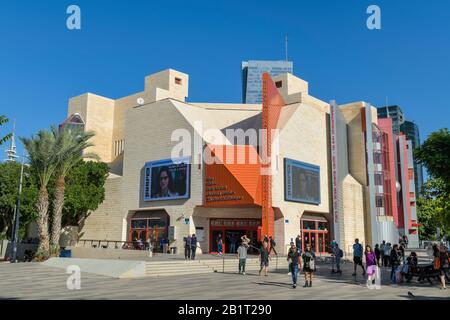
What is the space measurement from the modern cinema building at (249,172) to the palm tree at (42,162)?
9.45 metres

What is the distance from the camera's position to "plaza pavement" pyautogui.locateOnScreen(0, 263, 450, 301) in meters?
12.8

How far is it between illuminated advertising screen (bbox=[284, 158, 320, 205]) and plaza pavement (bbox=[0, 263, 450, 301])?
17.1 meters

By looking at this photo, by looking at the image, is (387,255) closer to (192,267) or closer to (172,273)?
(192,267)

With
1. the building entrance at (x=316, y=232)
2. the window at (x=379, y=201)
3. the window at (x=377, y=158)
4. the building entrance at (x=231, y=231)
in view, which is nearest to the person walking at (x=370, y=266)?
the building entrance at (x=231, y=231)

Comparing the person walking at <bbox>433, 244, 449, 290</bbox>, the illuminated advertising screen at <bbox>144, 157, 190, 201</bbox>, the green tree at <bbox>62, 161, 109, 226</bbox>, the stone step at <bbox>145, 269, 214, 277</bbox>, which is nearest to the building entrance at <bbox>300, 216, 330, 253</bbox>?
the illuminated advertising screen at <bbox>144, 157, 190, 201</bbox>

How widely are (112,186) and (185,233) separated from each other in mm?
10211

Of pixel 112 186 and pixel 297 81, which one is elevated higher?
pixel 297 81

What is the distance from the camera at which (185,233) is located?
34625 millimetres

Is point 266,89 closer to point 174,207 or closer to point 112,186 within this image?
point 174,207

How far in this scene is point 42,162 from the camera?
2981cm

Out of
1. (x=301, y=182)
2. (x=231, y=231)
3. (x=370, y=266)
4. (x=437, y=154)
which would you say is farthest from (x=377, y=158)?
(x=370, y=266)
